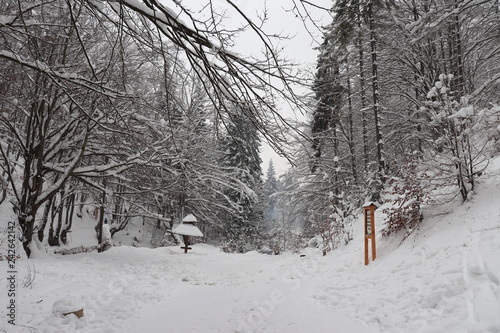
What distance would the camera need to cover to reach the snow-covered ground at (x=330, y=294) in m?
3.59

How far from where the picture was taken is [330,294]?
5484mm

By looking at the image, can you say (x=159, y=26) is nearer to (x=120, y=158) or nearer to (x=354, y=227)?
(x=120, y=158)

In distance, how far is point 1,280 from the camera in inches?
196

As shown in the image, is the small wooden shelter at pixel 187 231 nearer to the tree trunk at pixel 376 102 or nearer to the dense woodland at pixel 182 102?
the dense woodland at pixel 182 102

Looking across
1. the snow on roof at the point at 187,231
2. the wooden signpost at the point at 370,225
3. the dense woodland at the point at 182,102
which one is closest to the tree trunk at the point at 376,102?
the dense woodland at the point at 182,102

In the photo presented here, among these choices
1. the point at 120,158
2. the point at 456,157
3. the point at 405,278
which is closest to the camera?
the point at 405,278

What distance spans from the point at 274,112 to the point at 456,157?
15.1 feet

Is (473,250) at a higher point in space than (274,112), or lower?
lower

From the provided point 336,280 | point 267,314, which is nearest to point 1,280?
point 267,314

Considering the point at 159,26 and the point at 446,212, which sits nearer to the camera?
the point at 159,26

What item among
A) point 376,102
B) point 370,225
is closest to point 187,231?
point 370,225

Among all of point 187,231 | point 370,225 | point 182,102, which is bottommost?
point 187,231

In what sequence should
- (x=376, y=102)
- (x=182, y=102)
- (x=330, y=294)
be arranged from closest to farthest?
(x=330, y=294)
(x=182, y=102)
(x=376, y=102)

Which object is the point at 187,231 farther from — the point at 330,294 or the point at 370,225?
the point at 330,294
